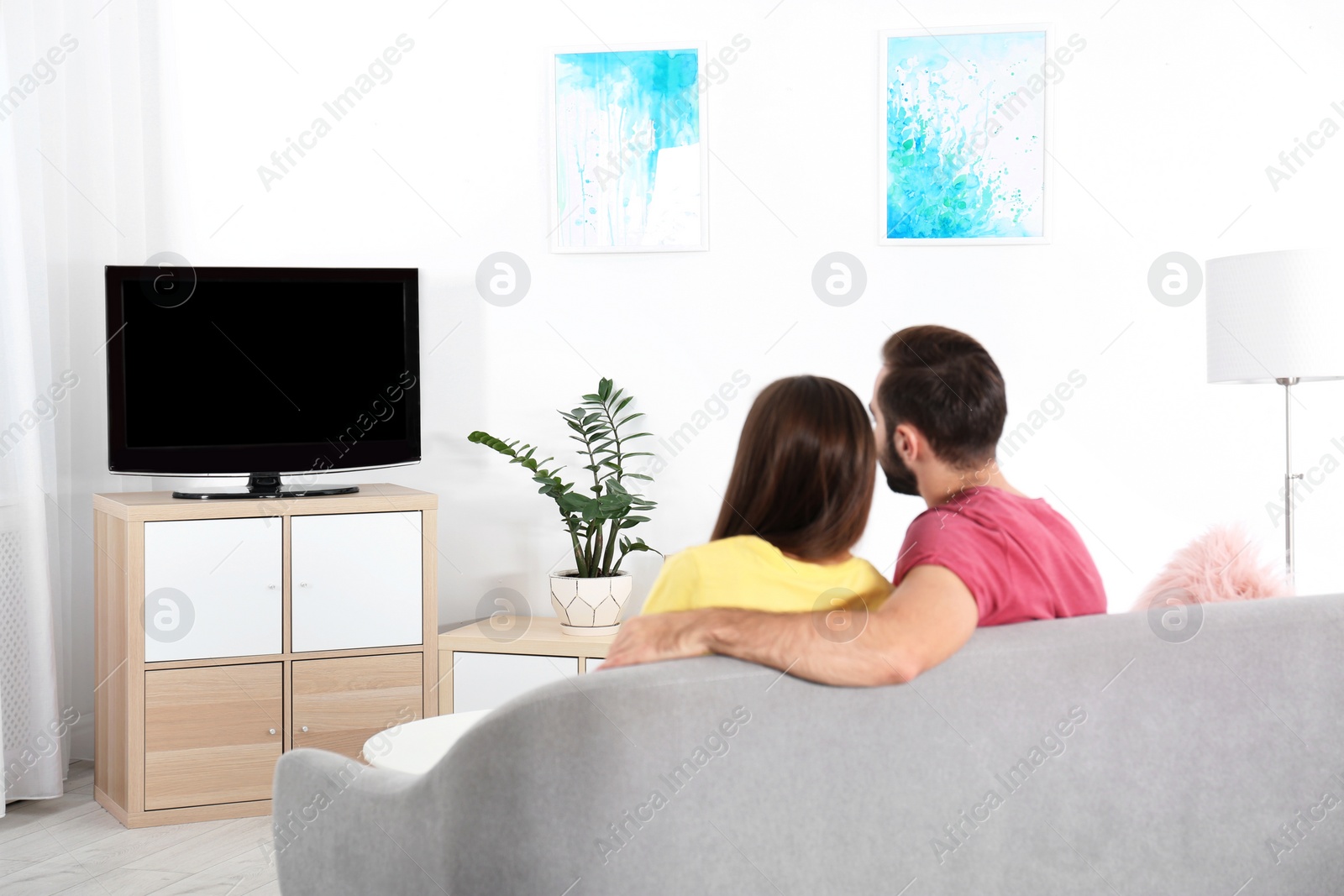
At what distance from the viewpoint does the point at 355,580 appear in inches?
109

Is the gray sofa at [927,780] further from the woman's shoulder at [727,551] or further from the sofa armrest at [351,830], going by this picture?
the woman's shoulder at [727,551]

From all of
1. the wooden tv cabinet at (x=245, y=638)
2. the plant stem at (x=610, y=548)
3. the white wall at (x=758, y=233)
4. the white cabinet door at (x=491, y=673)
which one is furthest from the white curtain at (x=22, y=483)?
the plant stem at (x=610, y=548)

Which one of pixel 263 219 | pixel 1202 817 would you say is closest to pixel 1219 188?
pixel 1202 817

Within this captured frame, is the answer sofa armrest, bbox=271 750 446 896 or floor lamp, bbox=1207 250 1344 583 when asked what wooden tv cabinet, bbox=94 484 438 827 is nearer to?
sofa armrest, bbox=271 750 446 896

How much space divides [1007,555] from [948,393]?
25cm

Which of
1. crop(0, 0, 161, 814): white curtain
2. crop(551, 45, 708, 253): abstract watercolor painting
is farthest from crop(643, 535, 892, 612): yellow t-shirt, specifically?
crop(0, 0, 161, 814): white curtain

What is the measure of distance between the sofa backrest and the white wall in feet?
6.81

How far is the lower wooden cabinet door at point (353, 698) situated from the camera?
2.72 metres

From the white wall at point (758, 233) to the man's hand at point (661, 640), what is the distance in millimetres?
2170

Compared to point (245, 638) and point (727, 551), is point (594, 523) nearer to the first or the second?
point (245, 638)

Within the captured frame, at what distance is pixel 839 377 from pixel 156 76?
2.37 meters

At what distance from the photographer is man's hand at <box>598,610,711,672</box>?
1.02 metres

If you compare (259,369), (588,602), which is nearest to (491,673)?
(588,602)

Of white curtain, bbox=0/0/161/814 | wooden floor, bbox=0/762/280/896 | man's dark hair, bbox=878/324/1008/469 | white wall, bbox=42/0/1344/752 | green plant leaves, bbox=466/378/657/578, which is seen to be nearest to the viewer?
man's dark hair, bbox=878/324/1008/469
